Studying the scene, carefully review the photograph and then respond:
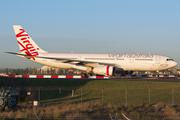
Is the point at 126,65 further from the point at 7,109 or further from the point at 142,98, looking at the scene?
the point at 7,109

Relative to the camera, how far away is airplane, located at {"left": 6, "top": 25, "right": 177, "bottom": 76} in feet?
113

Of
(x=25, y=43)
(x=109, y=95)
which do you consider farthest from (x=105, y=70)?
(x=25, y=43)

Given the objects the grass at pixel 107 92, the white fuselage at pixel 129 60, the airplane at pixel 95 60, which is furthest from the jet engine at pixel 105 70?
the grass at pixel 107 92

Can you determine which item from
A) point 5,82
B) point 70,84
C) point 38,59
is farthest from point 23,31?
point 70,84

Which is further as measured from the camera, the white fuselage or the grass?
the white fuselage

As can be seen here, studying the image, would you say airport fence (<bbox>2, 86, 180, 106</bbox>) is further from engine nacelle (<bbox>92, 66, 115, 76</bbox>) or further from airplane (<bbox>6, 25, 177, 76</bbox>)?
airplane (<bbox>6, 25, 177, 76</bbox>)

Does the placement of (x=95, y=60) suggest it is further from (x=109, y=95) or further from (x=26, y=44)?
(x=109, y=95)

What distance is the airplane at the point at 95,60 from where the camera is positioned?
3456 centimetres

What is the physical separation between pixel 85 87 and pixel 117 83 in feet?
12.7

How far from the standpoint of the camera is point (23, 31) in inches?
1622

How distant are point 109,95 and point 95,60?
14.5m

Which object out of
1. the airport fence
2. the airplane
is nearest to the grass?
the airport fence

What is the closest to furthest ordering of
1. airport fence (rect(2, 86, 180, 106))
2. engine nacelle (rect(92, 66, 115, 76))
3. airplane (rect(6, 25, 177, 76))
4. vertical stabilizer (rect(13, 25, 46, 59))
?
airport fence (rect(2, 86, 180, 106)) → engine nacelle (rect(92, 66, 115, 76)) → airplane (rect(6, 25, 177, 76)) → vertical stabilizer (rect(13, 25, 46, 59))

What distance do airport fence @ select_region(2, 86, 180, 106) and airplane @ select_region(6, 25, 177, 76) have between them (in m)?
8.40
